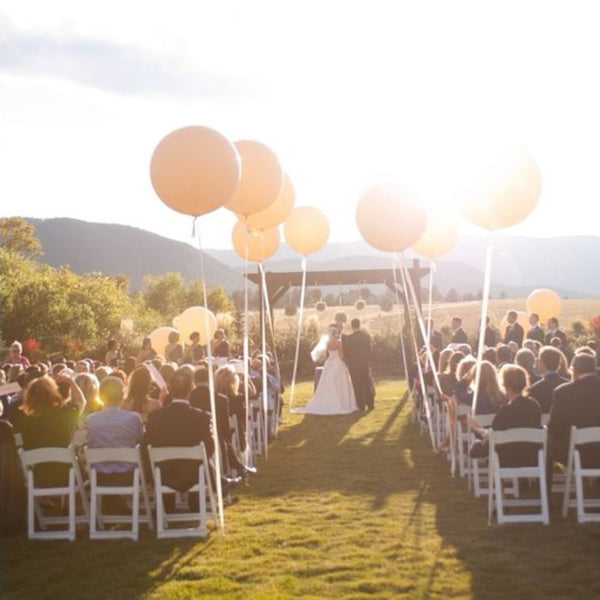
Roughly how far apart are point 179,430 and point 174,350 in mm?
8120

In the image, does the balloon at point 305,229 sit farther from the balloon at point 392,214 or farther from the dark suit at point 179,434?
the dark suit at point 179,434

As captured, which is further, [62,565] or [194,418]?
[194,418]

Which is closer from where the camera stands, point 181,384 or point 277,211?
point 181,384

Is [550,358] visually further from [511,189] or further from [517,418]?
[511,189]

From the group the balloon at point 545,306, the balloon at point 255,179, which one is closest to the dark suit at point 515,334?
the balloon at point 545,306

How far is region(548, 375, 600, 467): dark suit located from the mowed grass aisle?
61cm

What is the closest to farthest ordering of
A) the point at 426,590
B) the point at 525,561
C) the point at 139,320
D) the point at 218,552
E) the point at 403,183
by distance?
1. the point at 426,590
2. the point at 525,561
3. the point at 218,552
4. the point at 403,183
5. the point at 139,320

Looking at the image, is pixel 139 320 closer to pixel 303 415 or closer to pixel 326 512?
pixel 303 415

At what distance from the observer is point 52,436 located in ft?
26.6

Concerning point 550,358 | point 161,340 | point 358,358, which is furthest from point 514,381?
point 161,340

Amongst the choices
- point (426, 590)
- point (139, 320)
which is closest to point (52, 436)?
point (426, 590)

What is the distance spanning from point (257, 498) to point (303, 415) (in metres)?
7.54

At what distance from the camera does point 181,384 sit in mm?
7750

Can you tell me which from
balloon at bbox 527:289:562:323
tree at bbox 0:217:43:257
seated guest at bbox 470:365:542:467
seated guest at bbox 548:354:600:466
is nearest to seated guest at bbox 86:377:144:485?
seated guest at bbox 470:365:542:467
